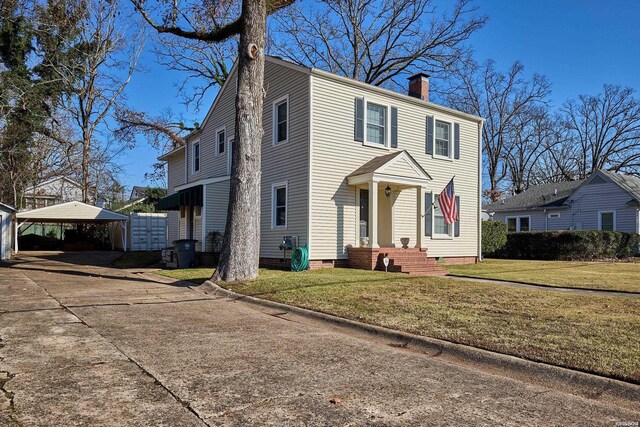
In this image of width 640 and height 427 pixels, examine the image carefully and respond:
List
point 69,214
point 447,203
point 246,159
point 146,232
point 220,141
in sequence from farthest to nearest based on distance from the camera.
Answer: point 146,232 → point 69,214 → point 220,141 → point 447,203 → point 246,159

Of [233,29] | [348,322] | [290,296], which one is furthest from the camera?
[233,29]

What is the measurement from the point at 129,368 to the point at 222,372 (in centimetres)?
84

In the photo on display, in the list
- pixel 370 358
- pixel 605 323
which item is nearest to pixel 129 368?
pixel 370 358

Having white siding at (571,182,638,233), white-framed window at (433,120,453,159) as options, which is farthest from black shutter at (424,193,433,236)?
white siding at (571,182,638,233)

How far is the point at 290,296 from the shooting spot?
8.27m

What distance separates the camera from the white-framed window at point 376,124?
14.9 m

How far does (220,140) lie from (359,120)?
6952 mm

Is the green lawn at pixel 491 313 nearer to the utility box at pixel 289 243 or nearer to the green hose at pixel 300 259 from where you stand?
the green hose at pixel 300 259

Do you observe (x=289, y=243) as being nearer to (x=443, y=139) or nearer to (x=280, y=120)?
(x=280, y=120)

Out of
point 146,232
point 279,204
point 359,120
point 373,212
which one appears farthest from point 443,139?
point 146,232

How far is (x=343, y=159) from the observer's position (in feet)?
46.4

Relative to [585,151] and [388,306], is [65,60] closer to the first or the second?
[388,306]

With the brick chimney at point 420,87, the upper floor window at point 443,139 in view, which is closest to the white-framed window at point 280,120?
the brick chimney at point 420,87

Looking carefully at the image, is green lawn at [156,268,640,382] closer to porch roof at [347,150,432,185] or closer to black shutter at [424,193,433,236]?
porch roof at [347,150,432,185]
